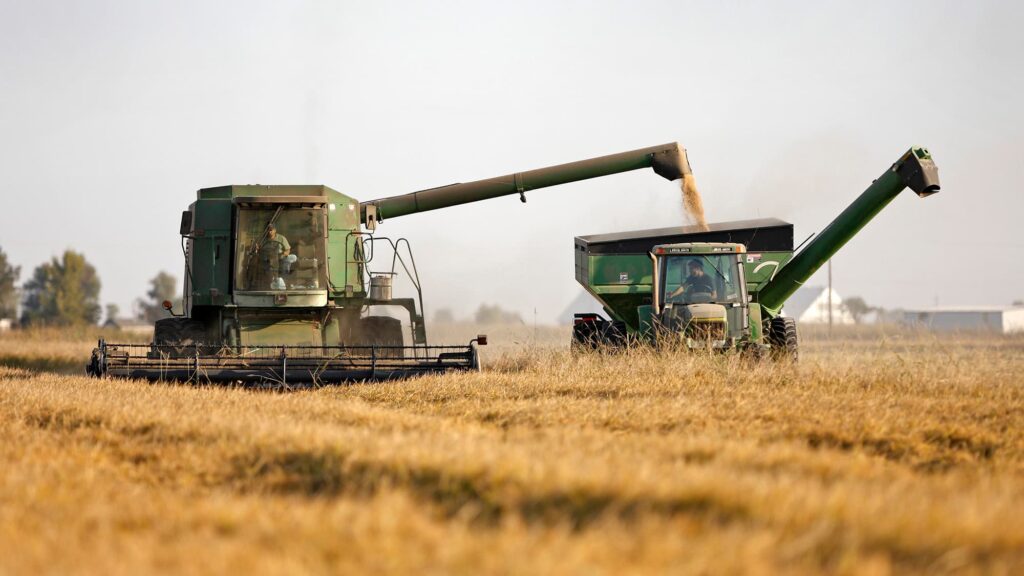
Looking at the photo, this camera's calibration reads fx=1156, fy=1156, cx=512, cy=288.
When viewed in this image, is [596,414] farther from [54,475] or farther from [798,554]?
[798,554]

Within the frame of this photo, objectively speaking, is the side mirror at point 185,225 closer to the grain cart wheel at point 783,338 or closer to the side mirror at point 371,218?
the side mirror at point 371,218

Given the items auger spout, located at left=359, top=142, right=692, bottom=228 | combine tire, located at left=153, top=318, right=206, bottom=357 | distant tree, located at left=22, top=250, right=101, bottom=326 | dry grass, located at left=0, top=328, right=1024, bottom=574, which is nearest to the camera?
dry grass, located at left=0, top=328, right=1024, bottom=574

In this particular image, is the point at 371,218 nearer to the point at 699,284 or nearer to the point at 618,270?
the point at 618,270

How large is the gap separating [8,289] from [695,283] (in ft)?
285

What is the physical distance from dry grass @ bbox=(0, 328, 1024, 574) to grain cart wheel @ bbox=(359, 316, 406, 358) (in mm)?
5192

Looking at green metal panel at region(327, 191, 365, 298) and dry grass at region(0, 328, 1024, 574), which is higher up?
green metal panel at region(327, 191, 365, 298)

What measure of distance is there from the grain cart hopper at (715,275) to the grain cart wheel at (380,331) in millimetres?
2760

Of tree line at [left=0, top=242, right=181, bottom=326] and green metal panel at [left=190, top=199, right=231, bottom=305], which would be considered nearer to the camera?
green metal panel at [left=190, top=199, right=231, bottom=305]

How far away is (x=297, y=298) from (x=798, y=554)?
41.4 ft

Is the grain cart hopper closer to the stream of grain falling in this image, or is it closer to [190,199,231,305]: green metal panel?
the stream of grain falling

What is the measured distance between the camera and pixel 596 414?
9641 millimetres

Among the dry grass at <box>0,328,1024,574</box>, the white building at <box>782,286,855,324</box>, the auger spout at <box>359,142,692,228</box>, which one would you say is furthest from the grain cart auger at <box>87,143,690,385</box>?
the white building at <box>782,286,855,324</box>

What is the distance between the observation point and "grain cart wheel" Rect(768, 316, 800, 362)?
A: 1669 centimetres

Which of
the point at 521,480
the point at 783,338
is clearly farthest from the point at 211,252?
the point at 521,480
